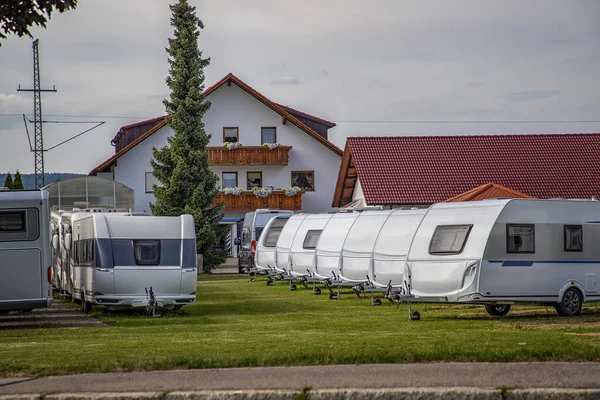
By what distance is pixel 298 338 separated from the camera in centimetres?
1681

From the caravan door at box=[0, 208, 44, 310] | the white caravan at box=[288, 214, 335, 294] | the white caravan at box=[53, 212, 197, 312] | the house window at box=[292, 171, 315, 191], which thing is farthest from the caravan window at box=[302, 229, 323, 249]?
the house window at box=[292, 171, 315, 191]

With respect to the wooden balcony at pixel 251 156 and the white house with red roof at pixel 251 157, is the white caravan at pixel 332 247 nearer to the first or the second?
the white house with red roof at pixel 251 157

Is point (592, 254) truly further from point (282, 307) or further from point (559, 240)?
point (282, 307)

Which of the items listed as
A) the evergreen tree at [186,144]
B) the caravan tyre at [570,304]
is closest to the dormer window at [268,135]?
the evergreen tree at [186,144]

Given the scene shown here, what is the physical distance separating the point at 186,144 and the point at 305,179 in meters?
19.1

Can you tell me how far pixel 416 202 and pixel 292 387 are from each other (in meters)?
43.5

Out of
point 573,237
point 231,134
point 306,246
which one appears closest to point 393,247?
point 573,237

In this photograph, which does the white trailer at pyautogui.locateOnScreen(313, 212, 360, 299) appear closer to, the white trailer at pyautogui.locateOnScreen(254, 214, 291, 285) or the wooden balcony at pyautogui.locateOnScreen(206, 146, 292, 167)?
the white trailer at pyautogui.locateOnScreen(254, 214, 291, 285)

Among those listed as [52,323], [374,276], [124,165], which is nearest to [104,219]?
[52,323]

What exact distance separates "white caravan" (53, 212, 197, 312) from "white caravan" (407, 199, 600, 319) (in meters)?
5.63

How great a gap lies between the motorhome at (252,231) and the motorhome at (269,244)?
2957mm

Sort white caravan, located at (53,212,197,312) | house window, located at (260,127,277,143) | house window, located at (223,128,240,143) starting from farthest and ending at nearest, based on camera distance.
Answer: house window, located at (260,127,277,143)
house window, located at (223,128,240,143)
white caravan, located at (53,212,197,312)

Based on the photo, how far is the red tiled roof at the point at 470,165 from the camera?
5506 centimetres

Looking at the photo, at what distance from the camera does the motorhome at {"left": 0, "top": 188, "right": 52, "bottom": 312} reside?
2239cm
